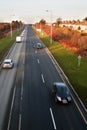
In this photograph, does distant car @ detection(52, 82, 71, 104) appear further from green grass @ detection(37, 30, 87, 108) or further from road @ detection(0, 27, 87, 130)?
green grass @ detection(37, 30, 87, 108)

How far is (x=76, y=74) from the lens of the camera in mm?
39000

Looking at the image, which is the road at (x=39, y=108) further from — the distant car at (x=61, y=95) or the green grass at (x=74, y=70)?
the green grass at (x=74, y=70)

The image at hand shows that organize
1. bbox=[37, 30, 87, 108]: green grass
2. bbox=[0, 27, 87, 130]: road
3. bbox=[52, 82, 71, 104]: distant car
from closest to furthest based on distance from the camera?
1. bbox=[0, 27, 87, 130]: road
2. bbox=[52, 82, 71, 104]: distant car
3. bbox=[37, 30, 87, 108]: green grass

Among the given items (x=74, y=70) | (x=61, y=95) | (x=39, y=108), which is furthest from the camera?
(x=74, y=70)

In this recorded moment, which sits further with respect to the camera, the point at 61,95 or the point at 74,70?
the point at 74,70

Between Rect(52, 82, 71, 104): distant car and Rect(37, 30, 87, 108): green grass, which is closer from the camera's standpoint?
Rect(52, 82, 71, 104): distant car

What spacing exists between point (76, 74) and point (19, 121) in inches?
688

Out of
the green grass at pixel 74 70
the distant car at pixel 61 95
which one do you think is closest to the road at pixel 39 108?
the distant car at pixel 61 95

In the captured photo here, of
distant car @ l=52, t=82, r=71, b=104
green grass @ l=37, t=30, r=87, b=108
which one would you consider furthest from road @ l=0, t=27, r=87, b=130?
green grass @ l=37, t=30, r=87, b=108

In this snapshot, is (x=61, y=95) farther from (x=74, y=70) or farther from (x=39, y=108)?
(x=74, y=70)

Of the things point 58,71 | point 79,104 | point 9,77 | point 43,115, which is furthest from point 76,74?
point 43,115

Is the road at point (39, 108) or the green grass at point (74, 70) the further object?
the green grass at point (74, 70)

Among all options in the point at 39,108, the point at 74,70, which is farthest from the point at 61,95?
the point at 74,70

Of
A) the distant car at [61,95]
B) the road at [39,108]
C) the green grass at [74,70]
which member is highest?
the distant car at [61,95]
